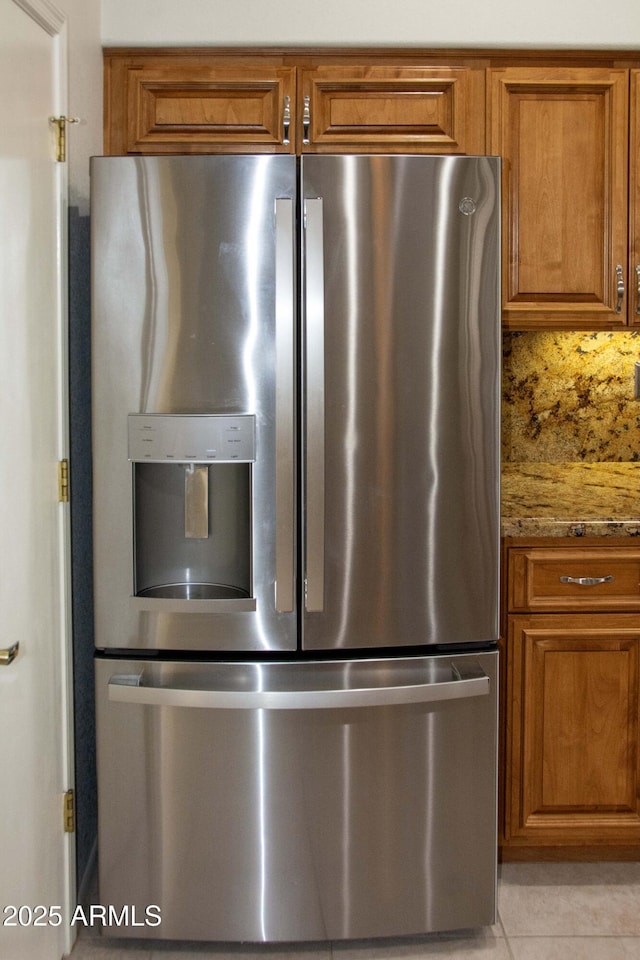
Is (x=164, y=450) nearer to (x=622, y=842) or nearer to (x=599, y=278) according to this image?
(x=599, y=278)

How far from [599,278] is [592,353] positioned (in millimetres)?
546

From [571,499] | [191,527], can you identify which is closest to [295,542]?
[191,527]

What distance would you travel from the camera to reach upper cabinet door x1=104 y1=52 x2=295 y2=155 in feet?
7.50

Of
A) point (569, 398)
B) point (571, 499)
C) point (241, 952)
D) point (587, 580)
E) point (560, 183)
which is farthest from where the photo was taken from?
point (569, 398)

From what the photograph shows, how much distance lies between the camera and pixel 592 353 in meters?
2.91

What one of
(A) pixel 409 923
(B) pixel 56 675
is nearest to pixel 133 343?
(B) pixel 56 675

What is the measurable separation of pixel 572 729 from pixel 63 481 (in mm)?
1426

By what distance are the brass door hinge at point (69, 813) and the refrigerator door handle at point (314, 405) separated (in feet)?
2.36

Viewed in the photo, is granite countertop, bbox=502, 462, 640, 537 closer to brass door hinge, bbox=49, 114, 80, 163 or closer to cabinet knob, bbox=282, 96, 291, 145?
cabinet knob, bbox=282, 96, 291, 145

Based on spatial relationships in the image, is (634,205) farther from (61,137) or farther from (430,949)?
(430,949)

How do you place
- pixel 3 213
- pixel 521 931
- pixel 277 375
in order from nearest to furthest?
pixel 3 213
pixel 277 375
pixel 521 931

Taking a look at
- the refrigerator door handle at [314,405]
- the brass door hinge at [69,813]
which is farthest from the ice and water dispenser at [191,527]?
the brass door hinge at [69,813]

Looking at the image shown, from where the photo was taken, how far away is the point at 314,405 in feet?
6.33

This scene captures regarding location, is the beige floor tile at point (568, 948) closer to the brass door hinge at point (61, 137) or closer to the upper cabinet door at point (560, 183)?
the upper cabinet door at point (560, 183)
